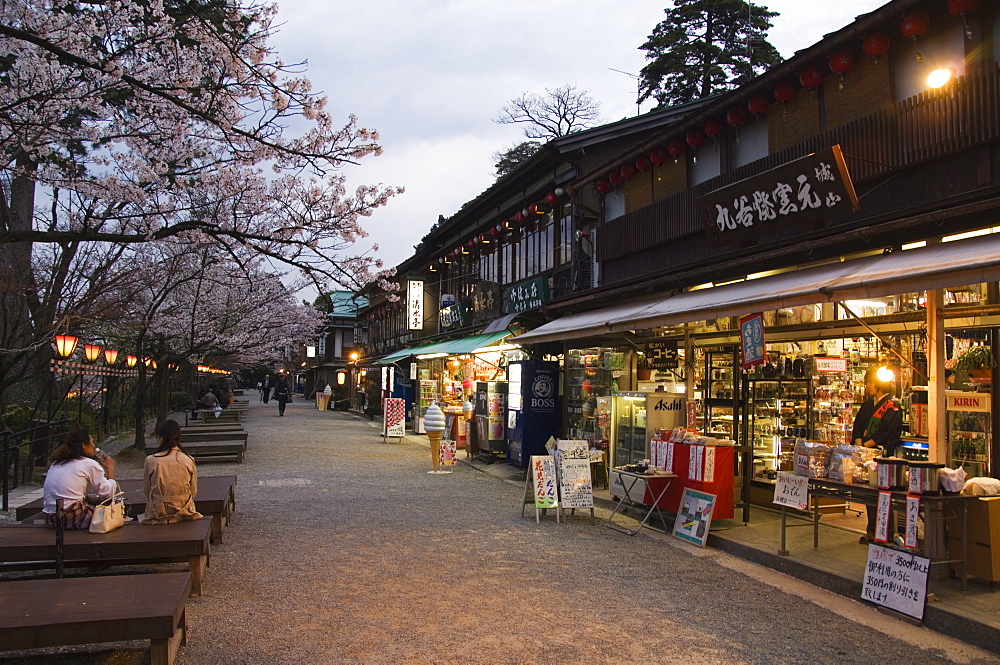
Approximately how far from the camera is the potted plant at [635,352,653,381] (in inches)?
562

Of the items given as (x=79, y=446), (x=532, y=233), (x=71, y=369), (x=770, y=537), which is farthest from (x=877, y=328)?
(x=71, y=369)

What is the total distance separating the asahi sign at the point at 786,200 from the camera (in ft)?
28.2

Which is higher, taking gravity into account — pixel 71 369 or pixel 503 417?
pixel 71 369

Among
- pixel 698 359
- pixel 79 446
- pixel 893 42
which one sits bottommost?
pixel 79 446

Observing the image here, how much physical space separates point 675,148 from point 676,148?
2 cm

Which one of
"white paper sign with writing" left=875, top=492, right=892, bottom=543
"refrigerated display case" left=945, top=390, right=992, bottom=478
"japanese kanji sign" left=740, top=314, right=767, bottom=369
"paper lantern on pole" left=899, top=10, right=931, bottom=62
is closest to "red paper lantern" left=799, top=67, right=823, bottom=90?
"paper lantern on pole" left=899, top=10, right=931, bottom=62

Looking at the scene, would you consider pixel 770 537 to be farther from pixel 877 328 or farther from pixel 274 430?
pixel 274 430

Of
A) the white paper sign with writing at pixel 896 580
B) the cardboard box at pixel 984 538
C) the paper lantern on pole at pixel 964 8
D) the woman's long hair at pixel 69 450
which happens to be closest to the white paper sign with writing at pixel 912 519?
the white paper sign with writing at pixel 896 580

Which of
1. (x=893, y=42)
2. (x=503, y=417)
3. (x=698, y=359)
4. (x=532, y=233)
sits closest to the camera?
(x=893, y=42)

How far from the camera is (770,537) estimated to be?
9.34 metres

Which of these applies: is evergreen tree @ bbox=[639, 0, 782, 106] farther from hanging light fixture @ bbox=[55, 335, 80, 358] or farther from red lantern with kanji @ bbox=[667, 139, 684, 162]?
hanging light fixture @ bbox=[55, 335, 80, 358]

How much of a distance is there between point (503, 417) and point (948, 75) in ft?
40.3

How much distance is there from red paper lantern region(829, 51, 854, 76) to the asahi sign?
156 centimetres

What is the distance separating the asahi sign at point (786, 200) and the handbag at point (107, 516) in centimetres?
834
